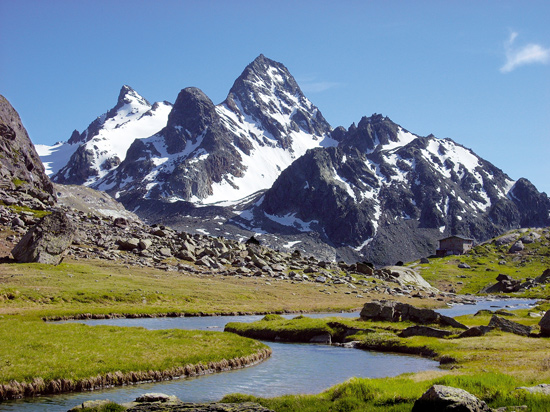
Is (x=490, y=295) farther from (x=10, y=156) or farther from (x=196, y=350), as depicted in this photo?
(x=10, y=156)

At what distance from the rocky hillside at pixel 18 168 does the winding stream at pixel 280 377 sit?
10350 centimetres

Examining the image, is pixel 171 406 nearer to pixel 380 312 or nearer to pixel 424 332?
pixel 424 332

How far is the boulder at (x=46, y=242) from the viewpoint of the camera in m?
80.9

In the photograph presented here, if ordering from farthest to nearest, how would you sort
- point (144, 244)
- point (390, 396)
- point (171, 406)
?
point (144, 244) → point (390, 396) → point (171, 406)

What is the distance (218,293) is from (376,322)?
35787mm

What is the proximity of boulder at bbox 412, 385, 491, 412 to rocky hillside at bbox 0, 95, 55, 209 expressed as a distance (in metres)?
123

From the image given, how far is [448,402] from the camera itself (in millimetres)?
16844

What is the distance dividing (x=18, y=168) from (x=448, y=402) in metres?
161

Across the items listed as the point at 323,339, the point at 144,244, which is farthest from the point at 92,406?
the point at 144,244

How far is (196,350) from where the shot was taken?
3619cm

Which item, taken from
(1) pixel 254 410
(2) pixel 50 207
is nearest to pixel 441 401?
(1) pixel 254 410

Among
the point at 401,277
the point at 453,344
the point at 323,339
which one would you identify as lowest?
the point at 323,339

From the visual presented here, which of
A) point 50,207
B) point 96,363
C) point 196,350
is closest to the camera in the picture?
point 96,363

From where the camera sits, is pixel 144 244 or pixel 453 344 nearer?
pixel 453 344
